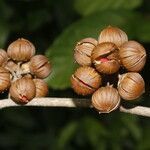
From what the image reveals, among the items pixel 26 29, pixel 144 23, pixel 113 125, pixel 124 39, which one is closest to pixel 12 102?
pixel 124 39

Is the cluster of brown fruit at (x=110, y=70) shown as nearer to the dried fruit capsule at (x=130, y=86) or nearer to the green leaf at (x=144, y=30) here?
the dried fruit capsule at (x=130, y=86)

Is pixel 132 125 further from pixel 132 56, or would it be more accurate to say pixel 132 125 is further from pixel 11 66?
pixel 132 56

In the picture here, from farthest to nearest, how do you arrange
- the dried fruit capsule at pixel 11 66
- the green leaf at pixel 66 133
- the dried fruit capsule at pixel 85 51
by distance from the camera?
the green leaf at pixel 66 133 → the dried fruit capsule at pixel 11 66 → the dried fruit capsule at pixel 85 51

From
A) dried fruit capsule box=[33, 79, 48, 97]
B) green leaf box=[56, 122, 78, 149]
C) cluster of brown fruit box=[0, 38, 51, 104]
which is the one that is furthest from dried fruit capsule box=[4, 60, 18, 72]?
green leaf box=[56, 122, 78, 149]

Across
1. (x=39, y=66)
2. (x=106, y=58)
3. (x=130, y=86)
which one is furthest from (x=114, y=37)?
(x=39, y=66)

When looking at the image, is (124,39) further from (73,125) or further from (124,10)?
(73,125)

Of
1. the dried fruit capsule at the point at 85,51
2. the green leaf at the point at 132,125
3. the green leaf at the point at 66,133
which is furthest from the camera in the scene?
the green leaf at the point at 66,133

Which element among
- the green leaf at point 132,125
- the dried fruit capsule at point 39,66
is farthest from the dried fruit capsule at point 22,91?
the green leaf at point 132,125

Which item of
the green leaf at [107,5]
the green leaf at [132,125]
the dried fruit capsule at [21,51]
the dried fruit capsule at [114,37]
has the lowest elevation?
the green leaf at [132,125]
